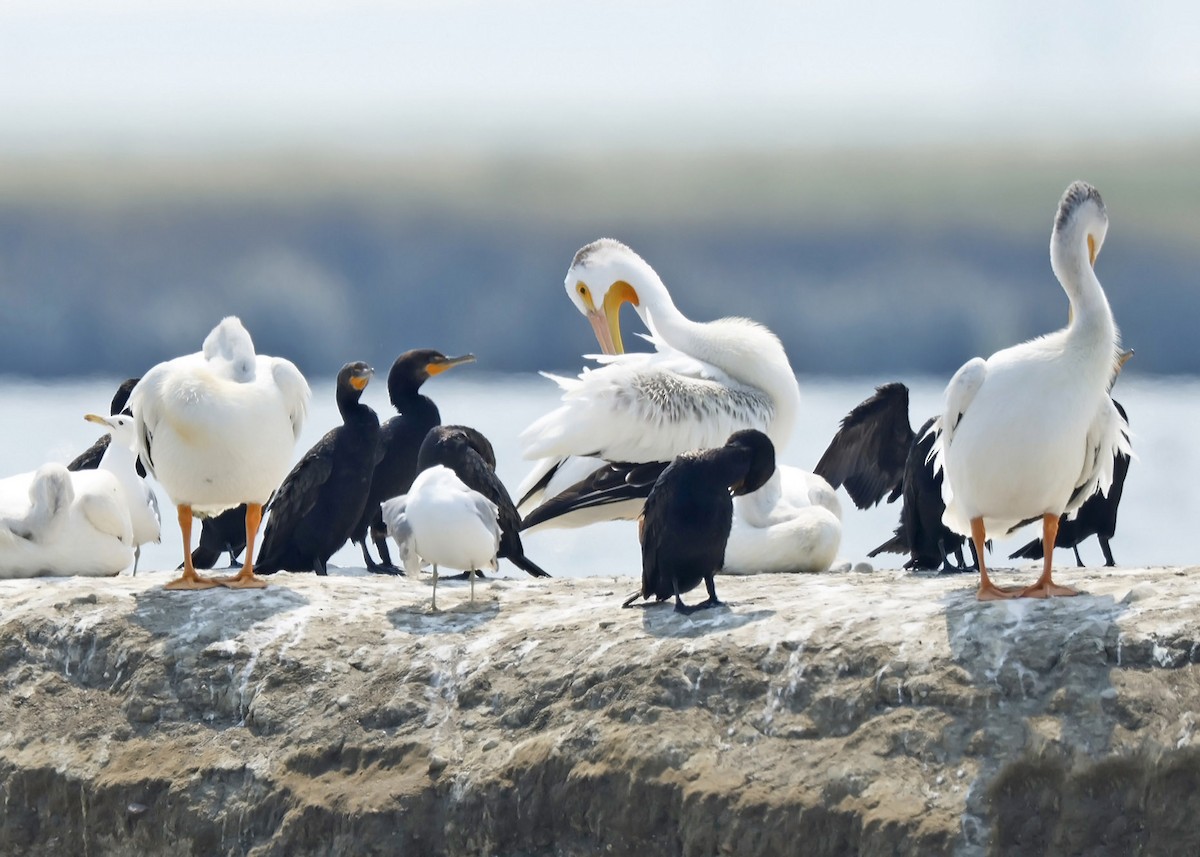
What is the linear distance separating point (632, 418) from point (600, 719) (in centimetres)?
396

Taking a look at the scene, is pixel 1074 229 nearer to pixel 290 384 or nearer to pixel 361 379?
pixel 290 384

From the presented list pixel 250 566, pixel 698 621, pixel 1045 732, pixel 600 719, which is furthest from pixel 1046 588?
pixel 250 566

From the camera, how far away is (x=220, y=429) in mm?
10062

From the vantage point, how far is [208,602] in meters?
10.0

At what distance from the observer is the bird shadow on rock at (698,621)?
29.1 feet

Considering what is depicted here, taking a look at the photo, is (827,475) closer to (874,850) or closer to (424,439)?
(424,439)

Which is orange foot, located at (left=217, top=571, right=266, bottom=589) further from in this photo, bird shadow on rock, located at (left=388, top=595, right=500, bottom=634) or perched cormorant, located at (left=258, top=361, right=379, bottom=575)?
perched cormorant, located at (left=258, top=361, right=379, bottom=575)

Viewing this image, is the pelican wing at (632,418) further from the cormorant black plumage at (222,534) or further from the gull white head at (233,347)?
the gull white head at (233,347)

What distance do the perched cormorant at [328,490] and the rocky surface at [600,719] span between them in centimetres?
120

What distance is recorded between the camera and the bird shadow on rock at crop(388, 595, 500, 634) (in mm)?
9477

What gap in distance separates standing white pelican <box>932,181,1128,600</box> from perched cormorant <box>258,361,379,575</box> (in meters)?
3.74

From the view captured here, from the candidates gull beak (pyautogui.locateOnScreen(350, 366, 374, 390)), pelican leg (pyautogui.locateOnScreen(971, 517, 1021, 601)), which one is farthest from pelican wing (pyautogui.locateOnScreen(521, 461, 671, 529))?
pelican leg (pyautogui.locateOnScreen(971, 517, 1021, 601))

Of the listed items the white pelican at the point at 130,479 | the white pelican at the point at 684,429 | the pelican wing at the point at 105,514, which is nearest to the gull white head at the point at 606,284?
the white pelican at the point at 684,429

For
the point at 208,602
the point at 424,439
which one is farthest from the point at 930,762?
the point at 424,439
